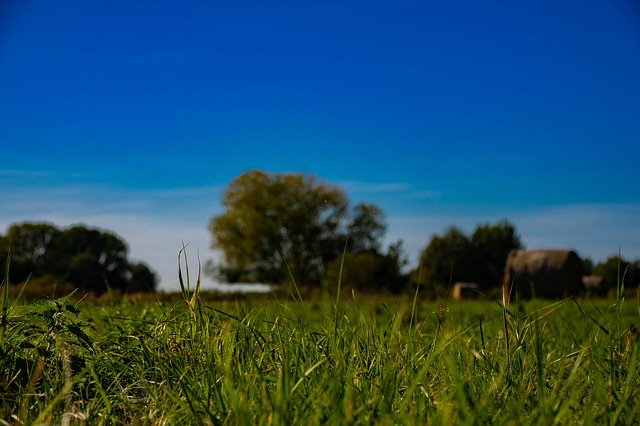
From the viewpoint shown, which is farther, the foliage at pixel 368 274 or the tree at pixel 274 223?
the tree at pixel 274 223

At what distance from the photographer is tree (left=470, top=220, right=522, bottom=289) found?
52.8 metres

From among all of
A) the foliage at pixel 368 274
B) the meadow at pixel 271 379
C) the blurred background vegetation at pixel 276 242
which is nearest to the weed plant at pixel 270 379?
the meadow at pixel 271 379

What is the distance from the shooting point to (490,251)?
5381 cm

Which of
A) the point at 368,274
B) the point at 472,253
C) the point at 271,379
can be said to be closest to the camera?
the point at 271,379

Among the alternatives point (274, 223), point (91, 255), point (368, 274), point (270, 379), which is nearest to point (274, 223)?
point (274, 223)

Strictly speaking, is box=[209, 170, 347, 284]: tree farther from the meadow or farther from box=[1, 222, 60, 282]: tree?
the meadow

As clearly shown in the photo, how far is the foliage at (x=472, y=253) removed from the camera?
5259 centimetres

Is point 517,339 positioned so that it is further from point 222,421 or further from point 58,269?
point 58,269

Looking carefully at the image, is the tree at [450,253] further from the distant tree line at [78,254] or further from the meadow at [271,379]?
the meadow at [271,379]

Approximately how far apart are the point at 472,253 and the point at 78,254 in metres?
29.3

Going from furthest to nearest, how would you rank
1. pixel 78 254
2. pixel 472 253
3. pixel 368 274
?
pixel 472 253 → pixel 78 254 → pixel 368 274

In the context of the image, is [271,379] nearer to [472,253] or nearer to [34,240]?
[34,240]

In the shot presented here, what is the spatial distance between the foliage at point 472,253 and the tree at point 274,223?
26.1ft

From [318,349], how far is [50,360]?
1.16 metres
